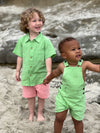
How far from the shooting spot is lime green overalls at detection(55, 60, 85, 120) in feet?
6.39

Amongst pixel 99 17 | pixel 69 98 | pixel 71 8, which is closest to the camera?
pixel 69 98

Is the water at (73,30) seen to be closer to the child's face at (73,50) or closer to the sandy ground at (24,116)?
the sandy ground at (24,116)

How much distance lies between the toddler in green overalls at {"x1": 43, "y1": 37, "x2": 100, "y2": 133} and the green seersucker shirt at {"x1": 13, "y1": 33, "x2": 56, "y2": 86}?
387 millimetres

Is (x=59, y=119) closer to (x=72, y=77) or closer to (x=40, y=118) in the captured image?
(x=72, y=77)

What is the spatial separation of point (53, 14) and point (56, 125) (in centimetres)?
484

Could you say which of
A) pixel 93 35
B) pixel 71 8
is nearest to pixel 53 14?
pixel 71 8

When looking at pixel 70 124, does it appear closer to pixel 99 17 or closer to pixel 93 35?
pixel 93 35

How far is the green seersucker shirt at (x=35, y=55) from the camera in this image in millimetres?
2367

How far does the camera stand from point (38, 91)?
2520 millimetres

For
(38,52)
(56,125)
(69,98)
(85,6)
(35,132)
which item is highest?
(85,6)

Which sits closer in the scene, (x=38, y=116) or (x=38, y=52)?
(x=38, y=52)

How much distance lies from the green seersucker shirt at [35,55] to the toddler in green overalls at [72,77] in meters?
0.39

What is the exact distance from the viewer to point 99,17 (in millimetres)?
5359

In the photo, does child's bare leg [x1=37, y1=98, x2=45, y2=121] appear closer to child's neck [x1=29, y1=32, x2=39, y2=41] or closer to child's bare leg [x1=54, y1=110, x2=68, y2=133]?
child's bare leg [x1=54, y1=110, x2=68, y2=133]
